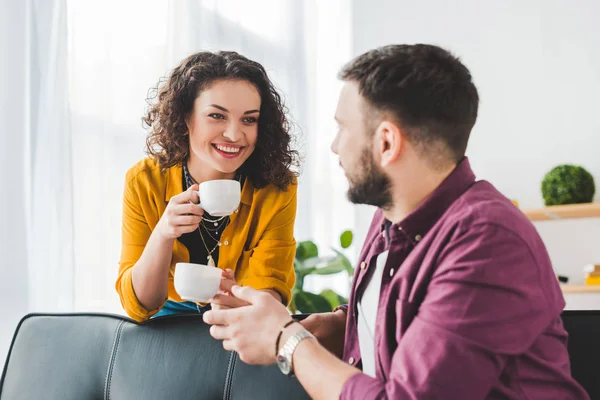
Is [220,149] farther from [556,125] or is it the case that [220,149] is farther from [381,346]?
[556,125]

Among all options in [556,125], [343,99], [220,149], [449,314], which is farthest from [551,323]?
[556,125]

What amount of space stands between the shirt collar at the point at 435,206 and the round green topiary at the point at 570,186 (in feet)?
8.66

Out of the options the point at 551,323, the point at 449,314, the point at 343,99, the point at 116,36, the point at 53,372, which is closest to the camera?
the point at 449,314

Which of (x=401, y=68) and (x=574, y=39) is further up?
(x=574, y=39)

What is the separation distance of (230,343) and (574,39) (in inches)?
136

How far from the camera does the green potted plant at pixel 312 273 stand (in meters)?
3.34

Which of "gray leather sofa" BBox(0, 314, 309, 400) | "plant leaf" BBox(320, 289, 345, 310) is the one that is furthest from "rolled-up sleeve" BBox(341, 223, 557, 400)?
"plant leaf" BBox(320, 289, 345, 310)

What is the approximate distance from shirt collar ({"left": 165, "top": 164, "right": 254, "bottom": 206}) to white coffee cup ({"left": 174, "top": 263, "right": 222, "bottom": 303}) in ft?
1.66

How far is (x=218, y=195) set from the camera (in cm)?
145

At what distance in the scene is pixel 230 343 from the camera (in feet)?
3.69

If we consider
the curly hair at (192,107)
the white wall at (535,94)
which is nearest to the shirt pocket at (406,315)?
the curly hair at (192,107)

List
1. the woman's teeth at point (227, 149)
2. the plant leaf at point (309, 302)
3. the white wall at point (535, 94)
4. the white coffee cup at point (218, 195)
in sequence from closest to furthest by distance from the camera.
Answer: the white coffee cup at point (218, 195)
the woman's teeth at point (227, 149)
the plant leaf at point (309, 302)
the white wall at point (535, 94)

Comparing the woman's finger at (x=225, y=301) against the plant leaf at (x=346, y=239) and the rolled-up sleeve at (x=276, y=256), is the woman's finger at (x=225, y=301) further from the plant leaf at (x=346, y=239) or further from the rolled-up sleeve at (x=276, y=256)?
the plant leaf at (x=346, y=239)

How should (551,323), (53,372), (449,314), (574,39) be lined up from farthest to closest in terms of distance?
(574,39)
(53,372)
(551,323)
(449,314)
